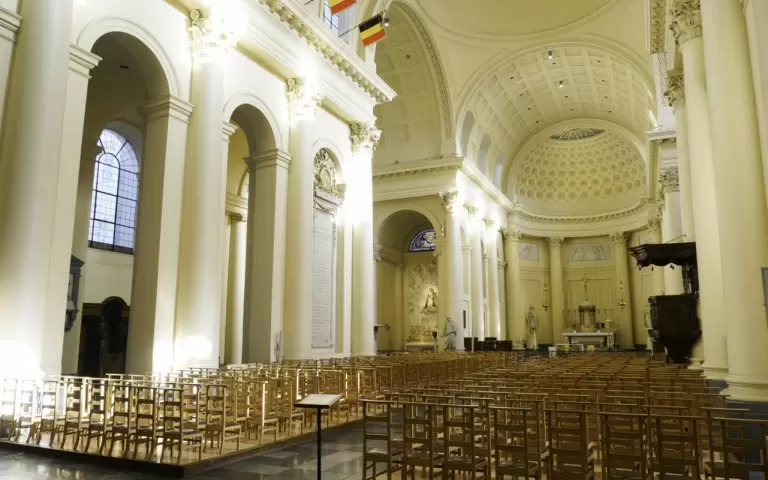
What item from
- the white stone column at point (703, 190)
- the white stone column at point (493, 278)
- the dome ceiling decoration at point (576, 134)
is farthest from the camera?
the dome ceiling decoration at point (576, 134)

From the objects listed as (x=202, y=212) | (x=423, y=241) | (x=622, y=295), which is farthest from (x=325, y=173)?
(x=622, y=295)

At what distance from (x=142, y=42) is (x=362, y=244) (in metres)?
9.39

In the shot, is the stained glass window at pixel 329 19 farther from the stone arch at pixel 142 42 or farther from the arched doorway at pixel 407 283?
the arched doorway at pixel 407 283

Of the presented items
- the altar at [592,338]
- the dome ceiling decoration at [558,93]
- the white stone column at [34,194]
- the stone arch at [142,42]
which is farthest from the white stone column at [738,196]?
the altar at [592,338]

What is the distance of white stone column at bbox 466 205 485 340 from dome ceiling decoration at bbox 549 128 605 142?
10276mm

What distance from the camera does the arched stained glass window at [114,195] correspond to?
55.5 ft

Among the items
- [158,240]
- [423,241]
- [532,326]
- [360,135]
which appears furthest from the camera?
[532,326]

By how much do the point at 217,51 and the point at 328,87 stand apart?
4929 mm

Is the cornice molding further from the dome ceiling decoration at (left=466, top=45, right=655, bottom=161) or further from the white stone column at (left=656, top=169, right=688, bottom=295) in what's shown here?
the white stone column at (left=656, top=169, right=688, bottom=295)

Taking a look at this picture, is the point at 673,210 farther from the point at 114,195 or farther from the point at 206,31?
the point at 114,195

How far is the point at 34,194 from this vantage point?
8484 mm

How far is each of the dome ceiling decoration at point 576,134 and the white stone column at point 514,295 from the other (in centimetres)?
685

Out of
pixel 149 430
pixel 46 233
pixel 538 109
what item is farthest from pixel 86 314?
pixel 538 109

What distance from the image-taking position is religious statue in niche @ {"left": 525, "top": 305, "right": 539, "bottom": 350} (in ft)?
118
